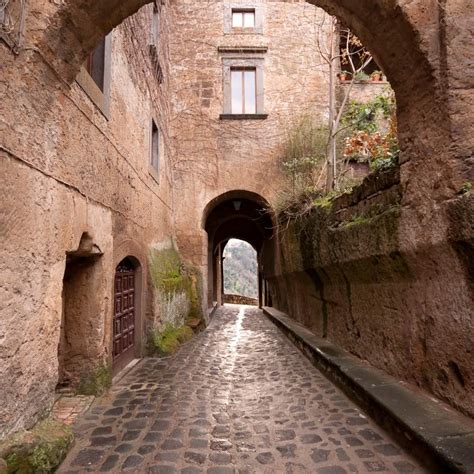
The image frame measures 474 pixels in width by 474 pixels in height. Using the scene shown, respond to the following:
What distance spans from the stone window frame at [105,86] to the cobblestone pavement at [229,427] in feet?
10.3

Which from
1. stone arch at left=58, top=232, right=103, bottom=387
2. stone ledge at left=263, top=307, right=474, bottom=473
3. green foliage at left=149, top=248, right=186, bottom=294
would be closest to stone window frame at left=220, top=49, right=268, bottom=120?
green foliage at left=149, top=248, right=186, bottom=294

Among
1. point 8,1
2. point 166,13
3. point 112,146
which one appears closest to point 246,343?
point 112,146

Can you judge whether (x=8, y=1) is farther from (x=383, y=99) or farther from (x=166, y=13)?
(x=383, y=99)

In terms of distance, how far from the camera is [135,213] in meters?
5.24

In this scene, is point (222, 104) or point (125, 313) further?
point (222, 104)

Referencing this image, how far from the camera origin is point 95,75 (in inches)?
159

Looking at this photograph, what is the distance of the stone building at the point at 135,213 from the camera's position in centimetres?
226

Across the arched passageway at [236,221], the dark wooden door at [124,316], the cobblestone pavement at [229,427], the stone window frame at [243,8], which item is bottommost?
the cobblestone pavement at [229,427]

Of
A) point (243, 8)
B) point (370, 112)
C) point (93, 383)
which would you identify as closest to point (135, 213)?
point (93, 383)

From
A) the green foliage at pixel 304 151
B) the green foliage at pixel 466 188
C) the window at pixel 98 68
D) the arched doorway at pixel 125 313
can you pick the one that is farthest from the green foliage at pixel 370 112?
the green foliage at pixel 466 188

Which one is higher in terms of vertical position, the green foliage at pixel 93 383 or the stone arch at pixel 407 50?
the stone arch at pixel 407 50

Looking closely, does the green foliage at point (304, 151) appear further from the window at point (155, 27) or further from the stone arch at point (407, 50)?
the stone arch at point (407, 50)

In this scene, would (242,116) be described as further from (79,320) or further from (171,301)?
(79,320)

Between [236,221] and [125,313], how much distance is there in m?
10.9
